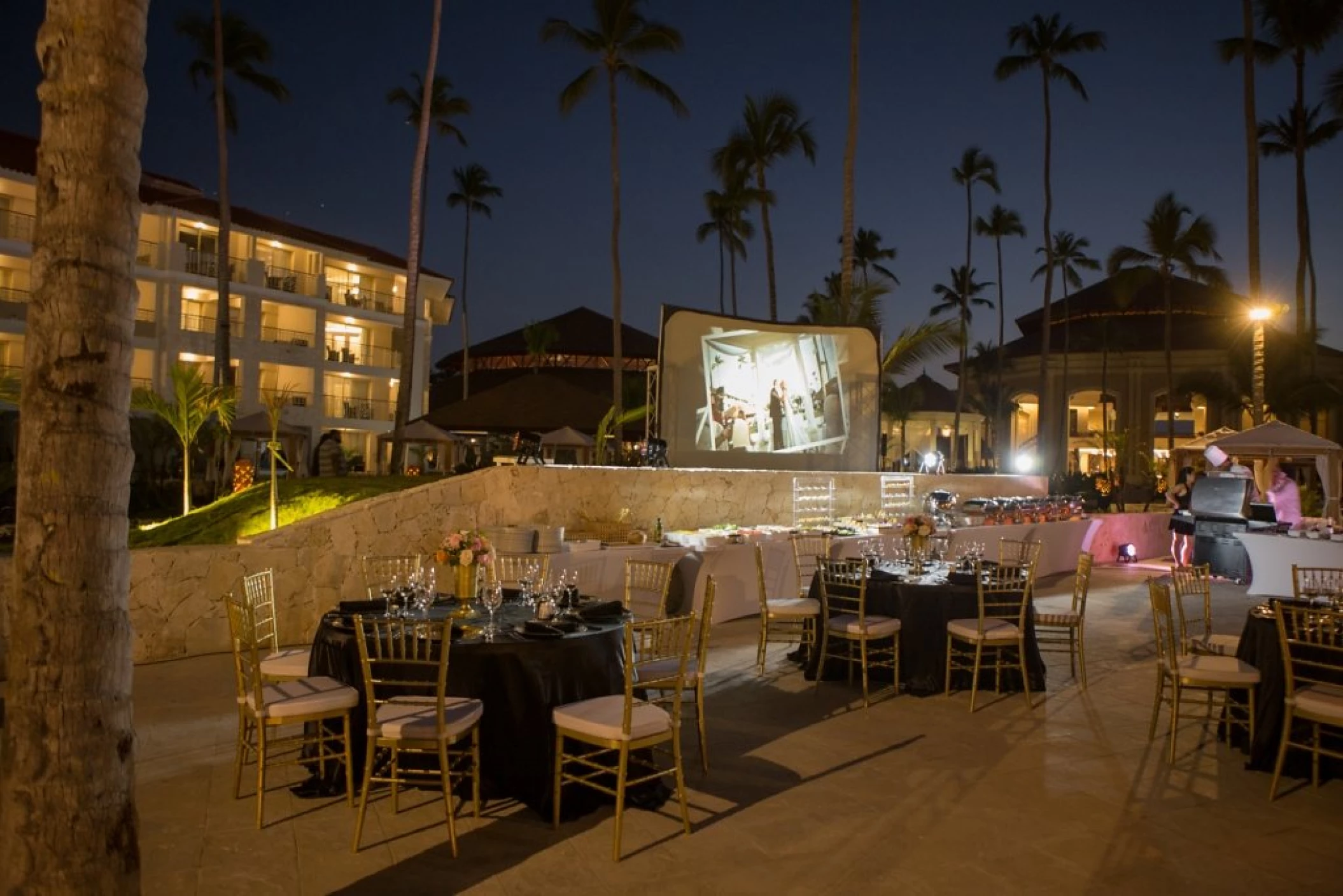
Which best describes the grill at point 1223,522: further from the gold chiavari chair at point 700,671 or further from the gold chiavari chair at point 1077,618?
the gold chiavari chair at point 700,671

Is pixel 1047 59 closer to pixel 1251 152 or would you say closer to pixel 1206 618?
pixel 1251 152

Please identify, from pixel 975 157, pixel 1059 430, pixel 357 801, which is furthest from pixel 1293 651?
pixel 975 157

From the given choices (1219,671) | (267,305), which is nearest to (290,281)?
(267,305)

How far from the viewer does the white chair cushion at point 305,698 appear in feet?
14.9

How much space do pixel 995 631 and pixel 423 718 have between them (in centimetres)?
436

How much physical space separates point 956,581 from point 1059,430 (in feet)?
105

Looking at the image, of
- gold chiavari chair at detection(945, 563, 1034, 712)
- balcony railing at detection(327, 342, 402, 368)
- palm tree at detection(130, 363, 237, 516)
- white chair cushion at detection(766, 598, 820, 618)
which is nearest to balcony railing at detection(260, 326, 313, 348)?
balcony railing at detection(327, 342, 402, 368)

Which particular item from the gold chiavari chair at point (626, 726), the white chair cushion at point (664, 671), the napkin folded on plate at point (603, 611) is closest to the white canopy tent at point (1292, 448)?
the white chair cushion at point (664, 671)

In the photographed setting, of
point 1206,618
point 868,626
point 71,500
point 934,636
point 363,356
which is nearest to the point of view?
point 71,500

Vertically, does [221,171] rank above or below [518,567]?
above

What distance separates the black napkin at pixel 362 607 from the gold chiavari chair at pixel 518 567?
145cm

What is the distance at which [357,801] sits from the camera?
15.6 feet

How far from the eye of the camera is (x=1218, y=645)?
6520 mm

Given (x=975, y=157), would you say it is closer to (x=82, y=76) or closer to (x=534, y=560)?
(x=534, y=560)
